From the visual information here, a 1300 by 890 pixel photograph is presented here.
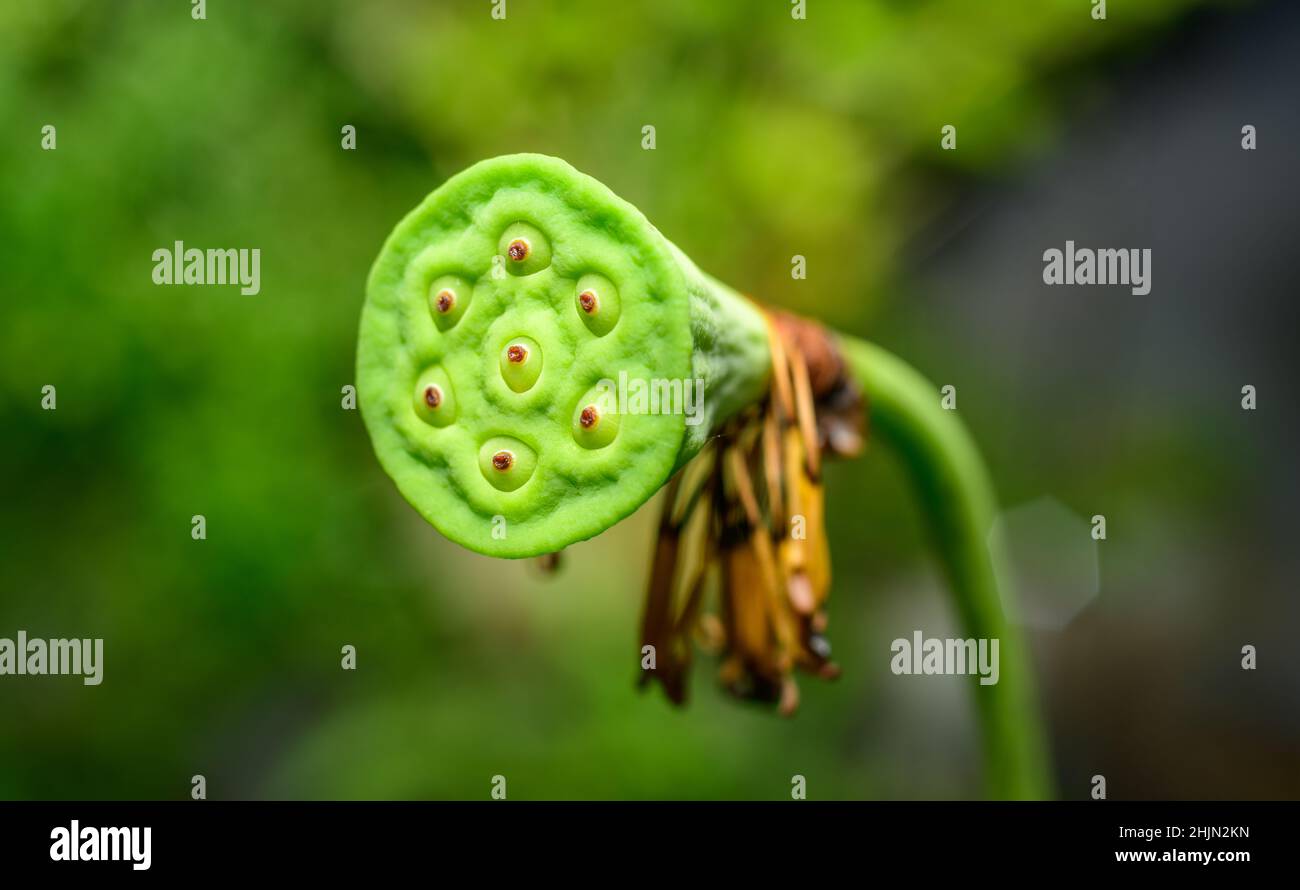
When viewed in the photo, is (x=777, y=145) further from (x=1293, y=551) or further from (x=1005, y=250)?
(x=1293, y=551)

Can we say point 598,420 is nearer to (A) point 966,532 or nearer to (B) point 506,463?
(B) point 506,463

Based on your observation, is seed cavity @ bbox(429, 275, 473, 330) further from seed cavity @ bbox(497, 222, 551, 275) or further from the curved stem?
the curved stem

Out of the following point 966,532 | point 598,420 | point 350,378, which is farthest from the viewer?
point 350,378

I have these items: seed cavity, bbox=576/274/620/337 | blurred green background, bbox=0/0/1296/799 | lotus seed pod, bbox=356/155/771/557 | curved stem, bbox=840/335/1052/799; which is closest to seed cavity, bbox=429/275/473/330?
lotus seed pod, bbox=356/155/771/557

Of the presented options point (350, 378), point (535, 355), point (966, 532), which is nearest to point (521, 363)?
point (535, 355)

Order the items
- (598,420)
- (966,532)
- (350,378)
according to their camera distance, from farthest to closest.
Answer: (350,378)
(966,532)
(598,420)
